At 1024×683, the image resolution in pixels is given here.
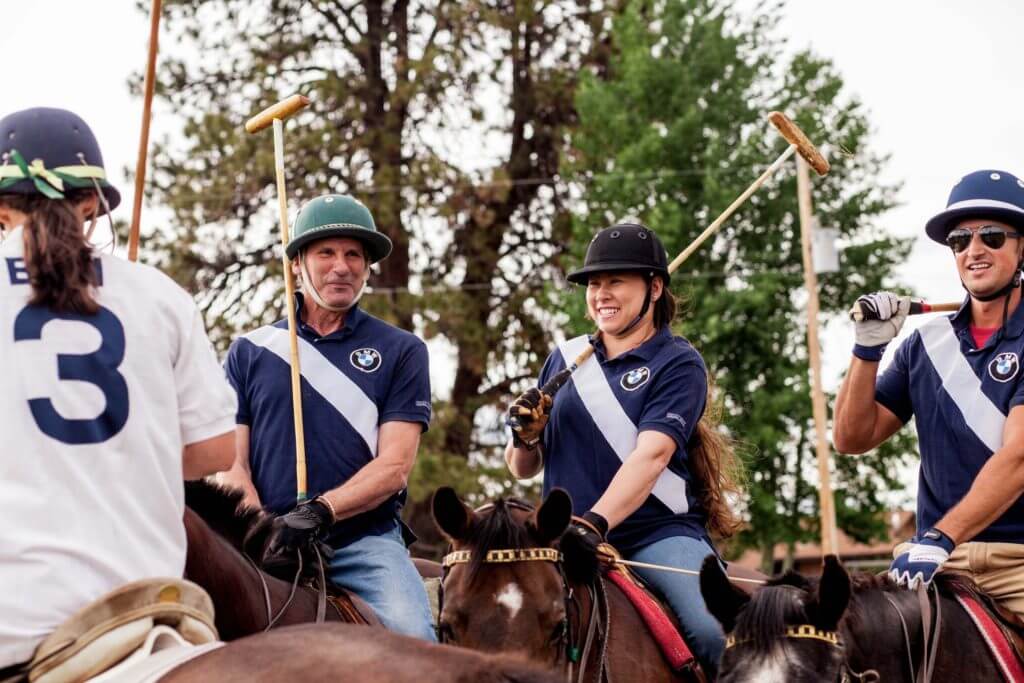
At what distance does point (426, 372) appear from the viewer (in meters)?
6.20

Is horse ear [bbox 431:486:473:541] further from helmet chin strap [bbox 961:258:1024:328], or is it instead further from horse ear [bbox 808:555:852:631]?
helmet chin strap [bbox 961:258:1024:328]

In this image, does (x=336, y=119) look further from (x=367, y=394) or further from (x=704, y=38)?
(x=367, y=394)

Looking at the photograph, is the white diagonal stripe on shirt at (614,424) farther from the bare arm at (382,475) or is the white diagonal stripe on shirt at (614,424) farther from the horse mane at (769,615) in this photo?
the horse mane at (769,615)

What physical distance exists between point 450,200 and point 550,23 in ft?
13.6

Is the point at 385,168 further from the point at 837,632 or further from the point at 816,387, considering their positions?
the point at 837,632

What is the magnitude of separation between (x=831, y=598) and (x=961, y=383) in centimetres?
166

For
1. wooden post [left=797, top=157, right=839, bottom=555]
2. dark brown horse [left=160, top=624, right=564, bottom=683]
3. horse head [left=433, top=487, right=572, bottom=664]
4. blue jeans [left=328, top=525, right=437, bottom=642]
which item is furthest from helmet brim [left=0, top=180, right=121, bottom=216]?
wooden post [left=797, top=157, right=839, bottom=555]

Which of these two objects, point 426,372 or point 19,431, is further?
point 426,372

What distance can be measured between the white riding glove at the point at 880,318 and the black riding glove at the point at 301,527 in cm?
252

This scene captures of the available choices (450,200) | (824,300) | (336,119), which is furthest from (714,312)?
(336,119)

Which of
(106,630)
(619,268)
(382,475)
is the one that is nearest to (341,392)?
(382,475)

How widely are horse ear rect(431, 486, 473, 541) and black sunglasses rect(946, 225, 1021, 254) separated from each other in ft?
8.22

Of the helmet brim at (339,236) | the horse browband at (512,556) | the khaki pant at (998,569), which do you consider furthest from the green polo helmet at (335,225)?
the khaki pant at (998,569)

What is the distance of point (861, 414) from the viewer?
6535 millimetres
